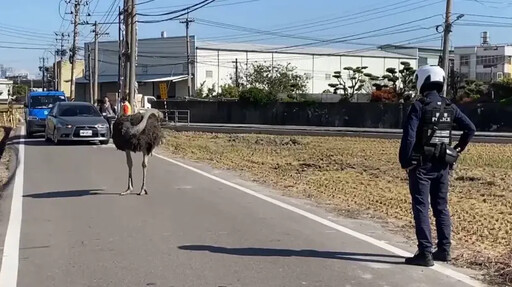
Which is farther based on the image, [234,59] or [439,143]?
[234,59]

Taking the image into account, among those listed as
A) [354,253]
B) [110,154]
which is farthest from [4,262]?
[110,154]

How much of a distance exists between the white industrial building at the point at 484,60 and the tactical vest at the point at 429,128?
90553 millimetres

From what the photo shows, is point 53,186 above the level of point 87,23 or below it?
below

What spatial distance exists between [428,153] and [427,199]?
476mm

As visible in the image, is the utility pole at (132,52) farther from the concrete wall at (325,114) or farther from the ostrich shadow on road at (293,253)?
the ostrich shadow on road at (293,253)

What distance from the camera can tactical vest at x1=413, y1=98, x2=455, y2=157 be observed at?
24.2 feet

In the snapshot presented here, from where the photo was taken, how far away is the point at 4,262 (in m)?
7.82

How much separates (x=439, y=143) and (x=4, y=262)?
4.65 metres

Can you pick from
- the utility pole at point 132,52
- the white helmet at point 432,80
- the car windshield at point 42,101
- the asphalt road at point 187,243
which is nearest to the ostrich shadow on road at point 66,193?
the asphalt road at point 187,243

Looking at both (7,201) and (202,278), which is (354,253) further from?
(7,201)

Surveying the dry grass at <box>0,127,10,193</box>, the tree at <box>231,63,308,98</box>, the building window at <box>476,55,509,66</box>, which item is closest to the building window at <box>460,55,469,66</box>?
the building window at <box>476,55,509,66</box>

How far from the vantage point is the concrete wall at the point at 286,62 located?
8312 cm

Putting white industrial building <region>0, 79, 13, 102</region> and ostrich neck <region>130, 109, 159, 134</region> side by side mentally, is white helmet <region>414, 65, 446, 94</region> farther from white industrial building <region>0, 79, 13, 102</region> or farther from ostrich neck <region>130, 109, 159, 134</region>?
white industrial building <region>0, 79, 13, 102</region>

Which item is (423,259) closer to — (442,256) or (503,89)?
(442,256)
